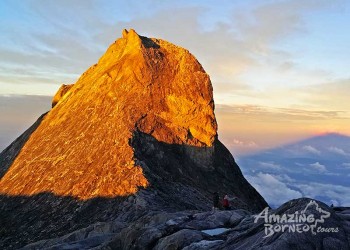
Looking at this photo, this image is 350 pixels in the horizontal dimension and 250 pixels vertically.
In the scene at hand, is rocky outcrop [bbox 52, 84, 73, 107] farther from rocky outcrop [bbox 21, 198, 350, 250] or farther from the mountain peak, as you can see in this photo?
rocky outcrop [bbox 21, 198, 350, 250]

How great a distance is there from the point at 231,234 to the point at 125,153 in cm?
→ 3701

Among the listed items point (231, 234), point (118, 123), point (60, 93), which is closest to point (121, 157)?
point (118, 123)

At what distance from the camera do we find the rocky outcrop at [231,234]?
16047 mm

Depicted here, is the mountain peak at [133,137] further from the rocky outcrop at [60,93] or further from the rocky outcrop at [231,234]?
the rocky outcrop at [231,234]

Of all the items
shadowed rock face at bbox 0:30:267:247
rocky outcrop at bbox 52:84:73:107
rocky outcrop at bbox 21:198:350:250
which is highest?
rocky outcrop at bbox 52:84:73:107

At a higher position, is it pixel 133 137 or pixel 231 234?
pixel 133 137

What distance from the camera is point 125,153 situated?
56.8m

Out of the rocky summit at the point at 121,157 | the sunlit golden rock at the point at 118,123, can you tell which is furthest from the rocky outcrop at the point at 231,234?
the sunlit golden rock at the point at 118,123

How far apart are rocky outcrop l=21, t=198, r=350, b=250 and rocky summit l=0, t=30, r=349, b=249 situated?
640cm

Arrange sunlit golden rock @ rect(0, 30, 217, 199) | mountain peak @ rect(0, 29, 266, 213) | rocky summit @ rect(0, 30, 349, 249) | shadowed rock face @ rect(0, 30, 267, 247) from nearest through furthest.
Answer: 1. rocky summit @ rect(0, 30, 349, 249)
2. shadowed rock face @ rect(0, 30, 267, 247)
3. mountain peak @ rect(0, 29, 266, 213)
4. sunlit golden rock @ rect(0, 30, 217, 199)

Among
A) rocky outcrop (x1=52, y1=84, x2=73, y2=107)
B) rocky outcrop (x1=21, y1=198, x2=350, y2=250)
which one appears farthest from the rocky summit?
rocky outcrop (x1=52, y1=84, x2=73, y2=107)

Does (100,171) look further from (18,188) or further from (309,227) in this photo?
(309,227)

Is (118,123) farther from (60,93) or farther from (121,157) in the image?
(60,93)

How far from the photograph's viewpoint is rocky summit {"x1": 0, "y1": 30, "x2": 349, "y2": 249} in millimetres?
48250
